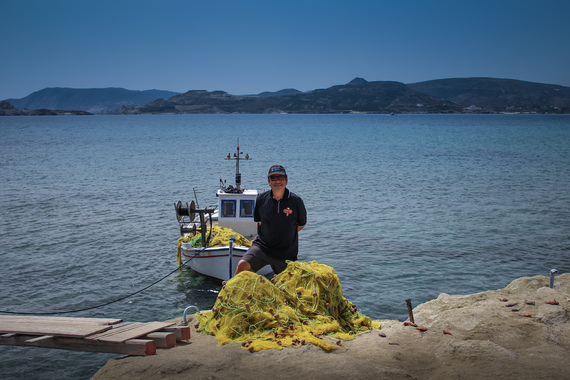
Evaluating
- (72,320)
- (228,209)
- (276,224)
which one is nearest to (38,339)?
(72,320)

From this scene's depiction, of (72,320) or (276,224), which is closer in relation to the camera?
(72,320)

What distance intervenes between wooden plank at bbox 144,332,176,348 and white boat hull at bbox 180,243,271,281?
319 inches

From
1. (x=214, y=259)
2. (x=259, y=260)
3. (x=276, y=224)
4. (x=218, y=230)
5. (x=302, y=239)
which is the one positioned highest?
(x=276, y=224)

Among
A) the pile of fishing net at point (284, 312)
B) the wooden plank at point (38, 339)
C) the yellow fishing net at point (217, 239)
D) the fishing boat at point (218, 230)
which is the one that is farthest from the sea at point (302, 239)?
the pile of fishing net at point (284, 312)

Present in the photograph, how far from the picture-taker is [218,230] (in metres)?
18.0

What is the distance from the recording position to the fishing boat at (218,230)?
15659 millimetres

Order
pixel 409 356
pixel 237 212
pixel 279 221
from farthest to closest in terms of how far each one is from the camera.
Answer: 1. pixel 237 212
2. pixel 279 221
3. pixel 409 356

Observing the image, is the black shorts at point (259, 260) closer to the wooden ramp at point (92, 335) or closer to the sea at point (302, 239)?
the wooden ramp at point (92, 335)

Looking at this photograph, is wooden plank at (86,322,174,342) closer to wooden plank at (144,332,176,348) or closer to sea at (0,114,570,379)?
wooden plank at (144,332,176,348)

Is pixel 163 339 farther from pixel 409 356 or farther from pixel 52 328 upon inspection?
pixel 409 356

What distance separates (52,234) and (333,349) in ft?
59.7

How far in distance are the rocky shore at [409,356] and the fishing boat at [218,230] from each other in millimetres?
6676

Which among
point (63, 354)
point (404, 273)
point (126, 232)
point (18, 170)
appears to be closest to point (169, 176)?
point (18, 170)

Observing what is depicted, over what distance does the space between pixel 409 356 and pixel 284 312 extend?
202 cm
